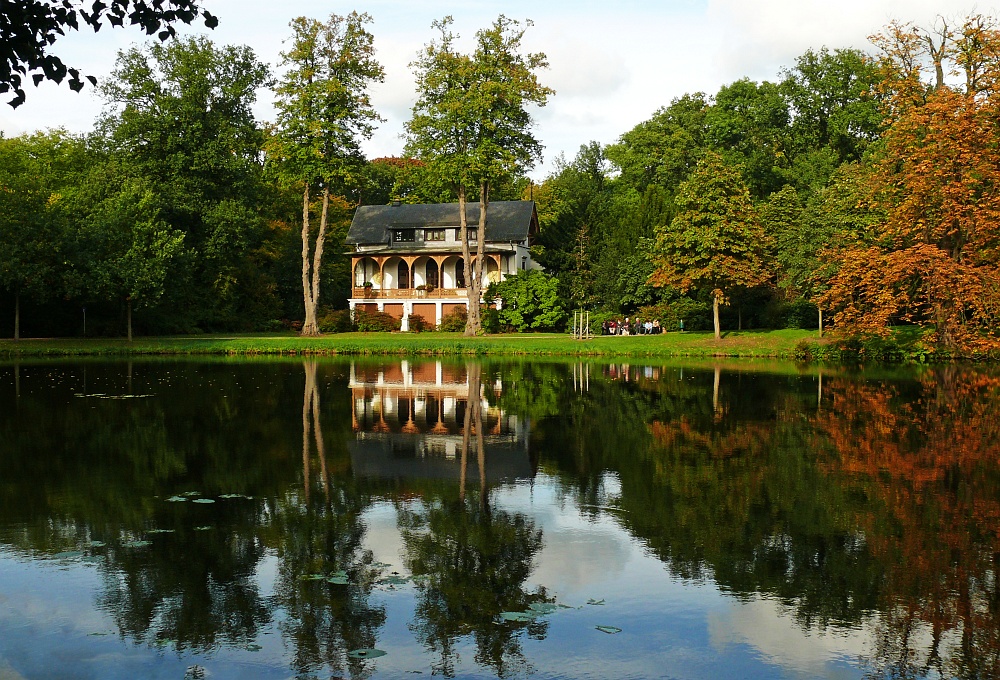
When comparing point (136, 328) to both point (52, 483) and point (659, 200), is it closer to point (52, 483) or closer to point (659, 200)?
point (659, 200)

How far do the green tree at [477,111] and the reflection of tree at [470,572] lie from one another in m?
42.2

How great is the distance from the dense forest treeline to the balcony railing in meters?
5.84

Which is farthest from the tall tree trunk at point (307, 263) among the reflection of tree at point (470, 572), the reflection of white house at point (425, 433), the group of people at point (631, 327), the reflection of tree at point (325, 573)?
the reflection of tree at point (470, 572)

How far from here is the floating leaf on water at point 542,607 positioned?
7.19m

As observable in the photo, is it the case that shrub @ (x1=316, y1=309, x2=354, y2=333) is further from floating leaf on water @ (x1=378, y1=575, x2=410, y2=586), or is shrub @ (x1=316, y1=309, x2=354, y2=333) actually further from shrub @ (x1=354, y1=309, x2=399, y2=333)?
floating leaf on water @ (x1=378, y1=575, x2=410, y2=586)

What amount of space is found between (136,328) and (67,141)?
17.7 metres

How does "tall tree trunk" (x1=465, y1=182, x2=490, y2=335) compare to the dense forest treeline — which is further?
"tall tree trunk" (x1=465, y1=182, x2=490, y2=335)

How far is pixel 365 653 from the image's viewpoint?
6324 millimetres

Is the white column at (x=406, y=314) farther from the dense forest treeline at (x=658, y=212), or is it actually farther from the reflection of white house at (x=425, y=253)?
the dense forest treeline at (x=658, y=212)

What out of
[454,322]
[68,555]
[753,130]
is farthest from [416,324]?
[68,555]

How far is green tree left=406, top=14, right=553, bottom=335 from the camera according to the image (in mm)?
51844

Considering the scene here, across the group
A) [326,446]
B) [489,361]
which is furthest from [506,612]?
[489,361]

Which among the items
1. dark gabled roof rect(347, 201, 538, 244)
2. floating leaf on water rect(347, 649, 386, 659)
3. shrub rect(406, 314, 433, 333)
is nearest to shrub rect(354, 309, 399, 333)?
shrub rect(406, 314, 433, 333)

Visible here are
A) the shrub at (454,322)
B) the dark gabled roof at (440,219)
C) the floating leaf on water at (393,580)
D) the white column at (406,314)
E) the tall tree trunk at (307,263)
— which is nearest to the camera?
the floating leaf on water at (393,580)
